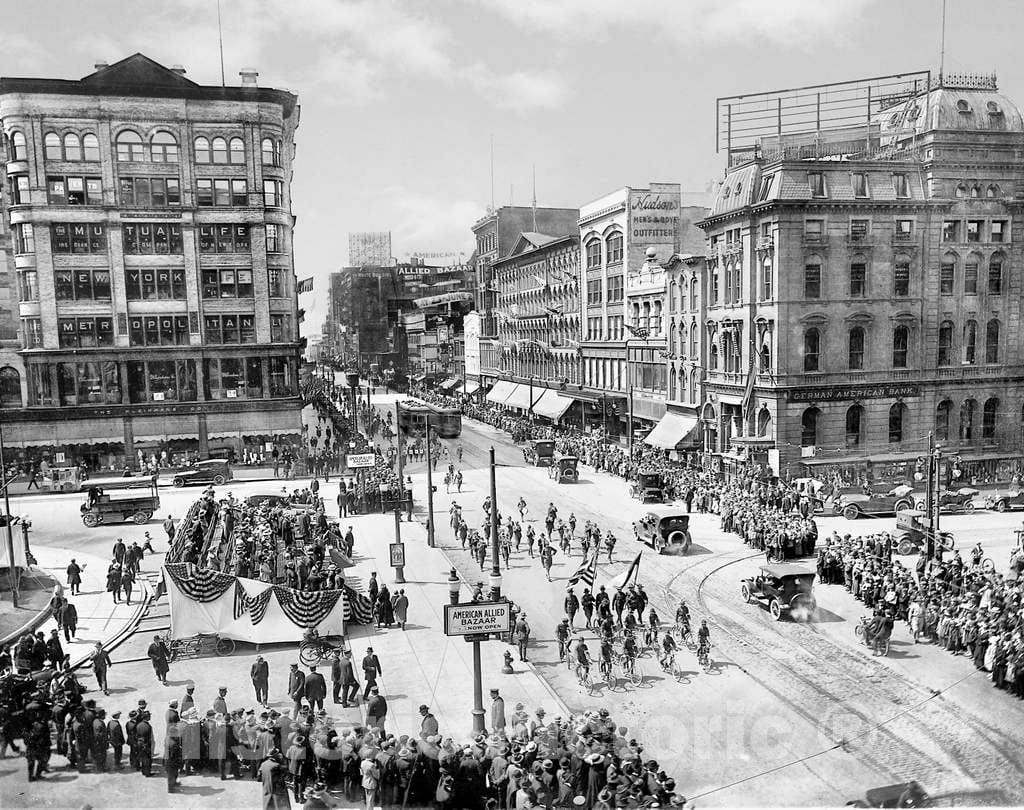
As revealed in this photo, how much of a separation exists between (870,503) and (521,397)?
5126 centimetres

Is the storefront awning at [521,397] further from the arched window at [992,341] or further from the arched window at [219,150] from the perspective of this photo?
the arched window at [992,341]

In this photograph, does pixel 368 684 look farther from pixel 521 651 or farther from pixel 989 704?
pixel 989 704

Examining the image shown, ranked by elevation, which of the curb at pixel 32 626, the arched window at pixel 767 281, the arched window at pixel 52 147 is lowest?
the curb at pixel 32 626

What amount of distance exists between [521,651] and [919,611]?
38.7ft

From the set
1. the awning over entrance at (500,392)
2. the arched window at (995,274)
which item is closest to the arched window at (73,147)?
the awning over entrance at (500,392)

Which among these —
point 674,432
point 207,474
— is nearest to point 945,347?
point 674,432

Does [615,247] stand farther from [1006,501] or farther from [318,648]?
[318,648]

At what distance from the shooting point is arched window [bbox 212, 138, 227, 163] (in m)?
61.3

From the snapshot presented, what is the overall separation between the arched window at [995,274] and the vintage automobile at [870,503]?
17332 millimetres

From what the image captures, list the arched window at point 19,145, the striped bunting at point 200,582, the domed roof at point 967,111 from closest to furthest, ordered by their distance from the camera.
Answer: the striped bunting at point 200,582, the domed roof at point 967,111, the arched window at point 19,145

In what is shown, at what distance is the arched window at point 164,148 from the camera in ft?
198

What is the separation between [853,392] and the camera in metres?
49.0

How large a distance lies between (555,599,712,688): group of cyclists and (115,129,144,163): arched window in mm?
51451

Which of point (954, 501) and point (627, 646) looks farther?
point (954, 501)
